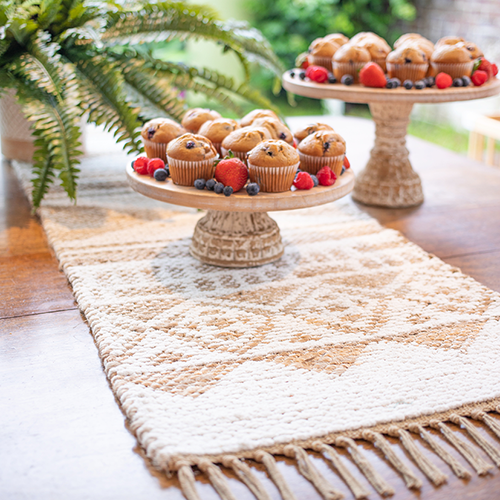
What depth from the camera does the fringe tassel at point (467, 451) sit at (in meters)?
0.81

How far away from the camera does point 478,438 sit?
0.87 metres

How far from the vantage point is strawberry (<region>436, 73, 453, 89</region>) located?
5.55 ft

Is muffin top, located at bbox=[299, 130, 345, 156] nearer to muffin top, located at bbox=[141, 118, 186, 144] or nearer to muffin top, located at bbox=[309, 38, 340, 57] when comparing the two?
muffin top, located at bbox=[141, 118, 186, 144]

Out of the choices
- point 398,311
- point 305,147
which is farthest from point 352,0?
point 398,311

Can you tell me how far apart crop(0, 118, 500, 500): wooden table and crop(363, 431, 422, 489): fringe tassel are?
0.03ft

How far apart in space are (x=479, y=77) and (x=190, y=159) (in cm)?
98

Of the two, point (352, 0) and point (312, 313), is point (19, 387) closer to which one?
point (312, 313)

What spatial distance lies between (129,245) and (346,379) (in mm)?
771

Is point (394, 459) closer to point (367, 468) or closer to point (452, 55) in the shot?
point (367, 468)

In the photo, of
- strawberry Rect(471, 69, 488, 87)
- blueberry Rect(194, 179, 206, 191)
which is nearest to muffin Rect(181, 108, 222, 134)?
blueberry Rect(194, 179, 206, 191)

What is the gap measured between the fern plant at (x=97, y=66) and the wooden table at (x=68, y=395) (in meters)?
0.30

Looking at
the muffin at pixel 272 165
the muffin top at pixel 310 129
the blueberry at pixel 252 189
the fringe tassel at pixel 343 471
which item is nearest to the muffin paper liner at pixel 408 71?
the muffin top at pixel 310 129

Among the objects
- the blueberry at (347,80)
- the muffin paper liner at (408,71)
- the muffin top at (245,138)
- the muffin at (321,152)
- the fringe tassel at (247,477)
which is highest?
the muffin paper liner at (408,71)

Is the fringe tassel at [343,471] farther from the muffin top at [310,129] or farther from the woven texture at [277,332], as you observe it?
the muffin top at [310,129]
